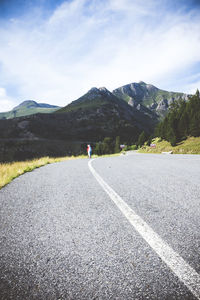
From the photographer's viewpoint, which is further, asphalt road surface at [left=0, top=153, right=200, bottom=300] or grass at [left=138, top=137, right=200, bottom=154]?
grass at [left=138, top=137, right=200, bottom=154]

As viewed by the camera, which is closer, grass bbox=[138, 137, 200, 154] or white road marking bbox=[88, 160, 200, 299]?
white road marking bbox=[88, 160, 200, 299]

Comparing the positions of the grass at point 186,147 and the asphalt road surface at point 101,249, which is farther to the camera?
the grass at point 186,147

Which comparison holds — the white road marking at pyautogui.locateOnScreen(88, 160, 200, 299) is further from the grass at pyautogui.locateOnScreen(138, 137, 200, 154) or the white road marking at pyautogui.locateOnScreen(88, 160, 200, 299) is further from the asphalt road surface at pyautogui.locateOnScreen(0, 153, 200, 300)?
the grass at pyautogui.locateOnScreen(138, 137, 200, 154)

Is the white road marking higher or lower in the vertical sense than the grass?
higher

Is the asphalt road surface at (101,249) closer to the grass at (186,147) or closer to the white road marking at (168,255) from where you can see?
the white road marking at (168,255)

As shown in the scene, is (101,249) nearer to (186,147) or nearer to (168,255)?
(168,255)

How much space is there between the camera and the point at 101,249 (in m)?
1.77

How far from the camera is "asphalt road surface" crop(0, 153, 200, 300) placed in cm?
126

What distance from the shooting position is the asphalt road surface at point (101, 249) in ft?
4.15

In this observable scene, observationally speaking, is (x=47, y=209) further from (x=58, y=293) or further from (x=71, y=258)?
(x=58, y=293)

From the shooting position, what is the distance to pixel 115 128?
612 feet

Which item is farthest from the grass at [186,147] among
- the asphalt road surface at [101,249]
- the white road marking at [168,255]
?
the white road marking at [168,255]

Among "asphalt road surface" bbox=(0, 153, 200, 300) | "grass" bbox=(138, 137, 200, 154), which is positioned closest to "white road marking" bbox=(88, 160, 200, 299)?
"asphalt road surface" bbox=(0, 153, 200, 300)

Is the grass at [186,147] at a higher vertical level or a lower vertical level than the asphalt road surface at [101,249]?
lower
